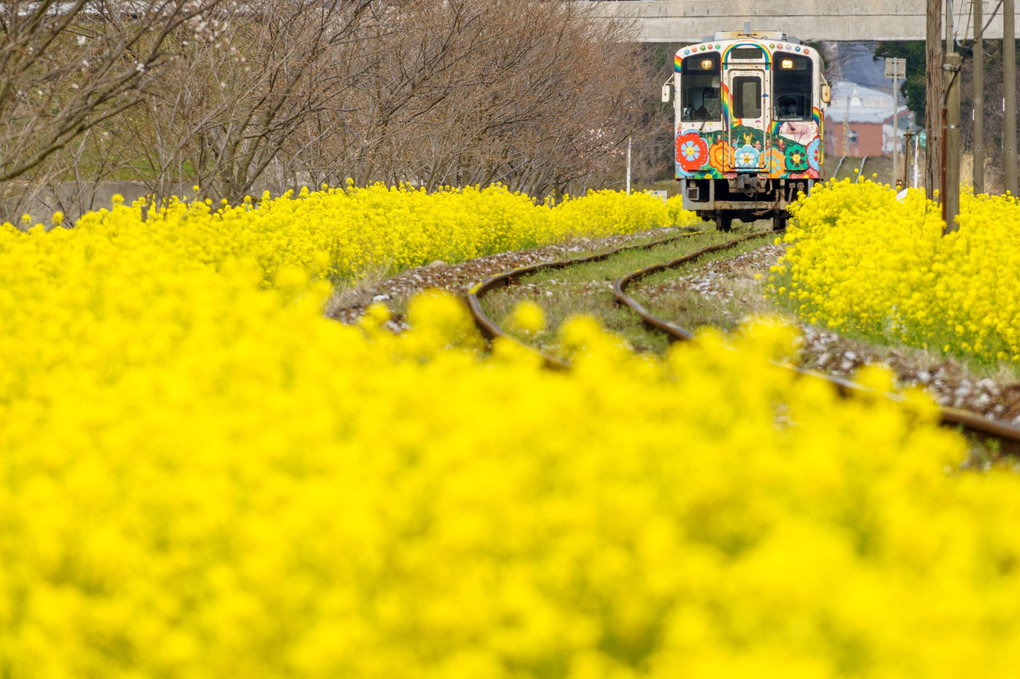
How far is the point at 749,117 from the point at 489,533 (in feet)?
62.2

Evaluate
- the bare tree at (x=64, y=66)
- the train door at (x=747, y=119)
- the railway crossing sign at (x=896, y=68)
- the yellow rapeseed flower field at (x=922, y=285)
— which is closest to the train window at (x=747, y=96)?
the train door at (x=747, y=119)

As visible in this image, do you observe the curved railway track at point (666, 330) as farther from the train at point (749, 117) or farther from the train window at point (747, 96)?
the train window at point (747, 96)

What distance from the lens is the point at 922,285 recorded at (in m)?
9.00

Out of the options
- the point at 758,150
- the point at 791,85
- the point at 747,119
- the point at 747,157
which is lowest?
the point at 747,157

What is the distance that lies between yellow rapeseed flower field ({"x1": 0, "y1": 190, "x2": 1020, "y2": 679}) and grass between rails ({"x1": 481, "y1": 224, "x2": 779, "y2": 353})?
4821 mm

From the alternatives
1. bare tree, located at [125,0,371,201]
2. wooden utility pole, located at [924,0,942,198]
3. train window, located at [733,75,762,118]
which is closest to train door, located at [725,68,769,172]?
train window, located at [733,75,762,118]

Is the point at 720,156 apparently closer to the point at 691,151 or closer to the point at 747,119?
the point at 691,151

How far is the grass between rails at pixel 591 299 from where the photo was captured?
9.23 meters

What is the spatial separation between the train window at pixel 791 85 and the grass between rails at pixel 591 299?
3766 mm

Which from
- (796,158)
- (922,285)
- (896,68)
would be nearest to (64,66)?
(922,285)

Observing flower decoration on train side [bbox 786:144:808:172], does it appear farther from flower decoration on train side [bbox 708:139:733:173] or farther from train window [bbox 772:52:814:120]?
flower decoration on train side [bbox 708:139:733:173]

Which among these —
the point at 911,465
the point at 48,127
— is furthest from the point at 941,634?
the point at 48,127

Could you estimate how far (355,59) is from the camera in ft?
59.2

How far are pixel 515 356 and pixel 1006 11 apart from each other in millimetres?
18222
